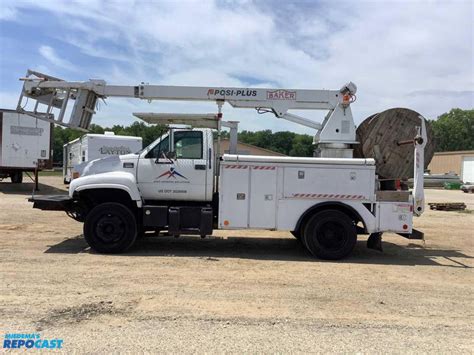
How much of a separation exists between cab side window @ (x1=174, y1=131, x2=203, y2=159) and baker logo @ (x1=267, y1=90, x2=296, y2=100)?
181cm

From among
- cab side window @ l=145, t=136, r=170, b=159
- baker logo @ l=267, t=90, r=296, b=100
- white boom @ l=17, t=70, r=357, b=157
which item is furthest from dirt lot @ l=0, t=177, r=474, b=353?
baker logo @ l=267, t=90, r=296, b=100

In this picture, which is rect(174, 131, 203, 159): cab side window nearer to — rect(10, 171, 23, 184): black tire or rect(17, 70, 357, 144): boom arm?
rect(17, 70, 357, 144): boom arm

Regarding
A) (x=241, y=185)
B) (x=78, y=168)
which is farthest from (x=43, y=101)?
(x=241, y=185)

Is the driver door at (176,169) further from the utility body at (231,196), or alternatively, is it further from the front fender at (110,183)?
the front fender at (110,183)

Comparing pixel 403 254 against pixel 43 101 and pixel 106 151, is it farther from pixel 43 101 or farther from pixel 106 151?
pixel 106 151

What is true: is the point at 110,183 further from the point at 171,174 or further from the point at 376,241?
the point at 376,241

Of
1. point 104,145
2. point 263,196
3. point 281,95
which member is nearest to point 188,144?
point 263,196

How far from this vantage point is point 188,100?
9.62 metres

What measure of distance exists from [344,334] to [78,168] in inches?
250

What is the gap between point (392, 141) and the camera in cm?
925

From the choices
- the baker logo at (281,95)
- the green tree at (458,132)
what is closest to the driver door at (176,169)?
the baker logo at (281,95)

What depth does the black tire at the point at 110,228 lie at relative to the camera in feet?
28.0

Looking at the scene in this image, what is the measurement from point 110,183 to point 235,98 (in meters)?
3.12

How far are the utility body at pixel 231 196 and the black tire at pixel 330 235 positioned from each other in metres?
0.02
